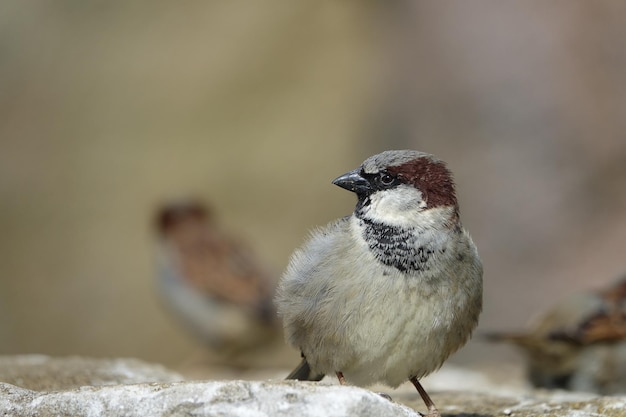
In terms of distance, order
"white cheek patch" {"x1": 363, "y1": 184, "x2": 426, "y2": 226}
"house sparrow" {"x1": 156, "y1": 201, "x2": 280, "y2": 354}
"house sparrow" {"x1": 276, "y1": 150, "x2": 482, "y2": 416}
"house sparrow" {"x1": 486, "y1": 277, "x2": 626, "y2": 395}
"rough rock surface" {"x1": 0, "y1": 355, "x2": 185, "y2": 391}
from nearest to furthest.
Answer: "house sparrow" {"x1": 276, "y1": 150, "x2": 482, "y2": 416}
"white cheek patch" {"x1": 363, "y1": 184, "x2": 426, "y2": 226}
"rough rock surface" {"x1": 0, "y1": 355, "x2": 185, "y2": 391}
"house sparrow" {"x1": 486, "y1": 277, "x2": 626, "y2": 395}
"house sparrow" {"x1": 156, "y1": 201, "x2": 280, "y2": 354}

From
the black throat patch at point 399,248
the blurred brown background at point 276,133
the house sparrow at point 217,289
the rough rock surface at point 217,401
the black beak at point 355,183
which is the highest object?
the blurred brown background at point 276,133

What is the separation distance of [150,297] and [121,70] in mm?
→ 3251

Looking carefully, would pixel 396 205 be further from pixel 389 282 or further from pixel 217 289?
pixel 217 289

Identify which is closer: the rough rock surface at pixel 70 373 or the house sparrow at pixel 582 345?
the rough rock surface at pixel 70 373

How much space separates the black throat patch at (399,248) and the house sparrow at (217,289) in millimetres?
4075

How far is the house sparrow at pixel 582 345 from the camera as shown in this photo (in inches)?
180

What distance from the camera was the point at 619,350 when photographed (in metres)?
4.57

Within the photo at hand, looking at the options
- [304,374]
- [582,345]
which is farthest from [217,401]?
[582,345]

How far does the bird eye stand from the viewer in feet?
11.2

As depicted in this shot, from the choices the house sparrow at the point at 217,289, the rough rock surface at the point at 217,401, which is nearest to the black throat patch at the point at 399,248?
the rough rock surface at the point at 217,401

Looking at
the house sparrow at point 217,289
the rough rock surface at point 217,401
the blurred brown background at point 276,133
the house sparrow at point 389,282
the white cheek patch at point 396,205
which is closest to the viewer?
the rough rock surface at point 217,401

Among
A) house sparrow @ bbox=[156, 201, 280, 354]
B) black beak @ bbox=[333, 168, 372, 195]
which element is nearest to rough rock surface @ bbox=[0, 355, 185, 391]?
black beak @ bbox=[333, 168, 372, 195]

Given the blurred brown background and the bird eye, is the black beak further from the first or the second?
the blurred brown background

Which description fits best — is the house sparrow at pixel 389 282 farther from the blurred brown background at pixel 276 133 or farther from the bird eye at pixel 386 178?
the blurred brown background at pixel 276 133
